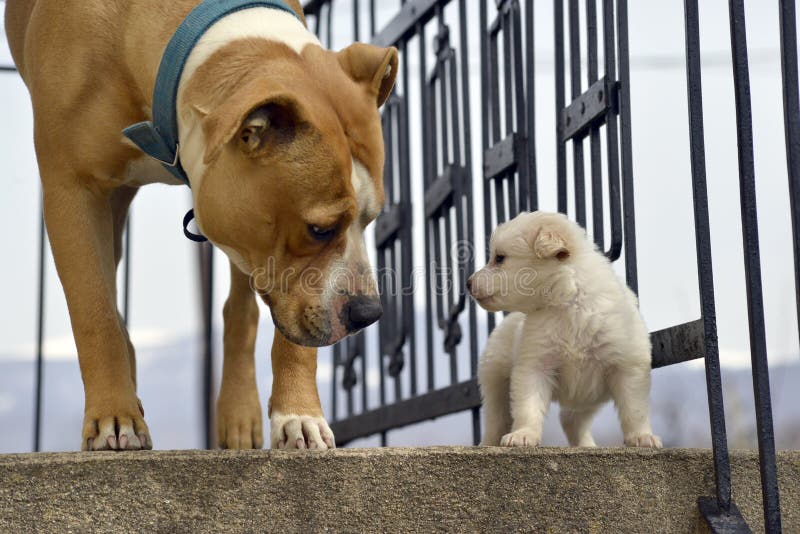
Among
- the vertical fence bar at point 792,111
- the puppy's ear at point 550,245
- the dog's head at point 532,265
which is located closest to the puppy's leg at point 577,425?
the dog's head at point 532,265

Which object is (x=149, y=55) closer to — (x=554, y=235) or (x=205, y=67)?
(x=205, y=67)

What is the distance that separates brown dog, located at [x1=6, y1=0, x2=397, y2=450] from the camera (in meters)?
2.27

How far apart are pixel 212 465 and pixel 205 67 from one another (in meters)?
0.98

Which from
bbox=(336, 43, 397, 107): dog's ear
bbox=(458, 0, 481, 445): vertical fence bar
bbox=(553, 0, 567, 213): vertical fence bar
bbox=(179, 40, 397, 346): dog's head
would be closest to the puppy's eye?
bbox=(179, 40, 397, 346): dog's head

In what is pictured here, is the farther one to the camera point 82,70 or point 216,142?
point 82,70

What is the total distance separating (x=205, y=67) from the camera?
2387 millimetres

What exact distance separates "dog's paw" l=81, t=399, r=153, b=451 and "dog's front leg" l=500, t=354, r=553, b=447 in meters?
0.87

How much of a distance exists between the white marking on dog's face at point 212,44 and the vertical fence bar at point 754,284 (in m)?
0.99

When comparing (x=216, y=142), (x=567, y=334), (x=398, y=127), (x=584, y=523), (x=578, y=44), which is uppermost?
(x=398, y=127)

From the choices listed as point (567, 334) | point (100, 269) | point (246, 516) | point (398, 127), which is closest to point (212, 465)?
point (246, 516)

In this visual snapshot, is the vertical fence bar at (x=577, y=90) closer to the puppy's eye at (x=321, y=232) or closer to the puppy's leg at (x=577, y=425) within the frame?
the puppy's leg at (x=577, y=425)

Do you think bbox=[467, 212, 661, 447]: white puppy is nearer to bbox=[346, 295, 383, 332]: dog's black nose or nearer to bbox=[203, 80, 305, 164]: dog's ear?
bbox=[346, 295, 383, 332]: dog's black nose

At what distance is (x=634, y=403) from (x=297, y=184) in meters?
0.97

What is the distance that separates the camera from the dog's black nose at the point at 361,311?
2305 millimetres
